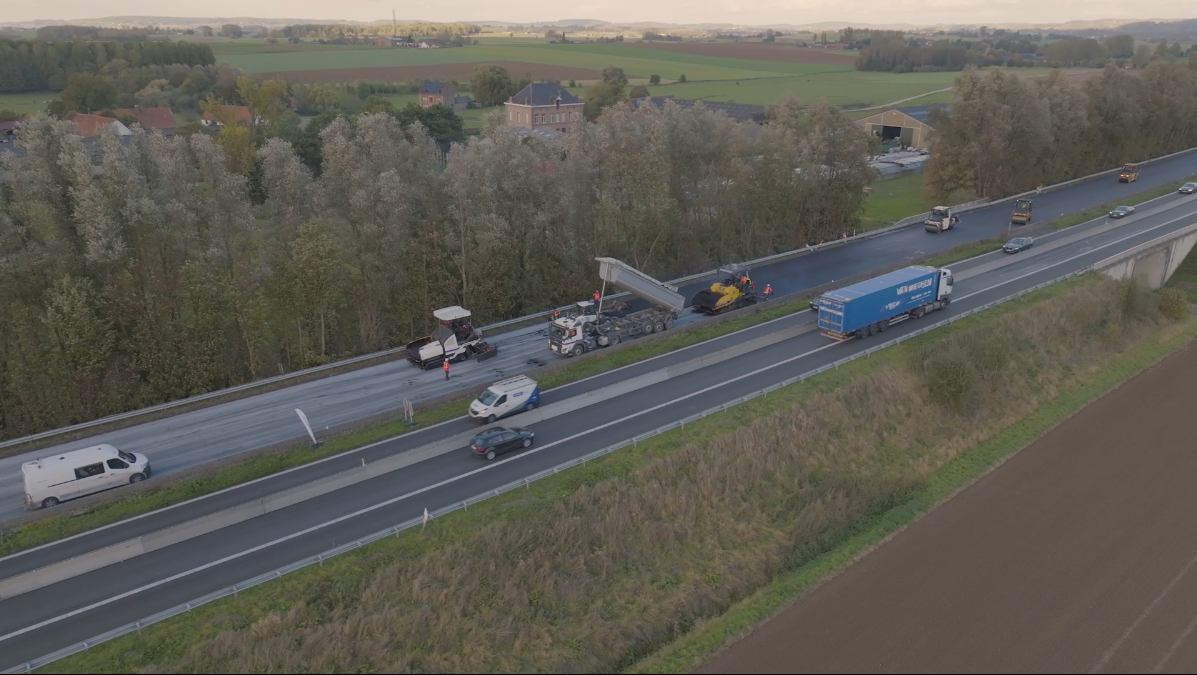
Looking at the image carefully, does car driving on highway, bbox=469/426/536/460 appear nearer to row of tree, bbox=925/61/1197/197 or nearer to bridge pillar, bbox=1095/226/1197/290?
bridge pillar, bbox=1095/226/1197/290

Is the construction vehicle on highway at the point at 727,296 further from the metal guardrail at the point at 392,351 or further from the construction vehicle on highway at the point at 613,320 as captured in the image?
the metal guardrail at the point at 392,351

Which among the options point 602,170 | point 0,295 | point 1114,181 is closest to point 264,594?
point 0,295

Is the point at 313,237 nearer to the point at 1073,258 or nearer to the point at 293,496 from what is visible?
the point at 293,496

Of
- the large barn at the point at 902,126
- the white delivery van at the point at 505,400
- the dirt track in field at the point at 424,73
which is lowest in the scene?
the white delivery van at the point at 505,400

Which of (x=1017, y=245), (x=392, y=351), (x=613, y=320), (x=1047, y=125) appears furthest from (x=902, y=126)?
(x=392, y=351)

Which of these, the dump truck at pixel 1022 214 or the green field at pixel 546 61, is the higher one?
the green field at pixel 546 61

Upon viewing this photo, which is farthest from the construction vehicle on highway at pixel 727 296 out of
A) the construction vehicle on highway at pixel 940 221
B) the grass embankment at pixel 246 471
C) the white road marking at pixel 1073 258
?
the construction vehicle on highway at pixel 940 221
